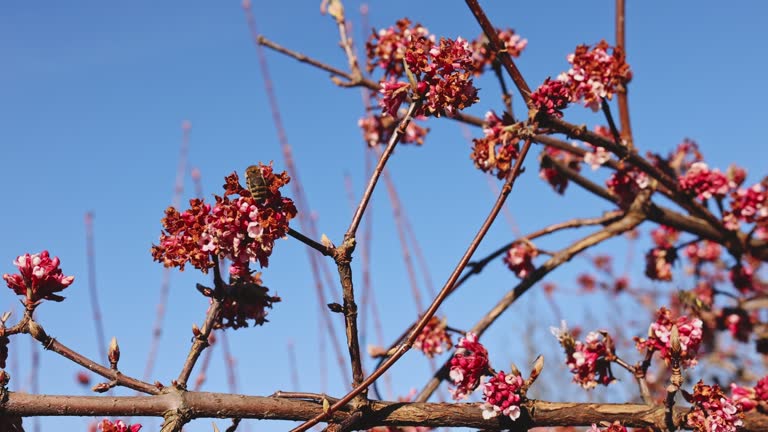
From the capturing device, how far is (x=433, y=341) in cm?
315

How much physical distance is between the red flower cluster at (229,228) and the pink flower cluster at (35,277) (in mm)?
276

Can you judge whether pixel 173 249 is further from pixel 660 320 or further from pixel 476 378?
pixel 660 320

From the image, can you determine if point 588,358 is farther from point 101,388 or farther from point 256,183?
point 101,388

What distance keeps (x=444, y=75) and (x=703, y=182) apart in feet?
6.79

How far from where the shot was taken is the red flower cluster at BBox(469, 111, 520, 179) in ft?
8.30

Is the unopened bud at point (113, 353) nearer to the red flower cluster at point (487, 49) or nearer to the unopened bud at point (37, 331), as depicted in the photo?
the unopened bud at point (37, 331)

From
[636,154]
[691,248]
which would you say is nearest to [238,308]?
[636,154]

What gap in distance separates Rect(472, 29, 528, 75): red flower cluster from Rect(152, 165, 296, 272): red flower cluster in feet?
5.27

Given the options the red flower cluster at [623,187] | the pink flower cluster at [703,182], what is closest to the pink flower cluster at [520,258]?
the red flower cluster at [623,187]

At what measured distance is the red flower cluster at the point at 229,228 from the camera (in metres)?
1.65

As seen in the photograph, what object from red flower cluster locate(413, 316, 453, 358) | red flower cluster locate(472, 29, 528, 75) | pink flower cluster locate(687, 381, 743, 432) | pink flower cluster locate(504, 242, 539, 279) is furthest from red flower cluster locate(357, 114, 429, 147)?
pink flower cluster locate(687, 381, 743, 432)

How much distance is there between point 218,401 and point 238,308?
1.29 feet

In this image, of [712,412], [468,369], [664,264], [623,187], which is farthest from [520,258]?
[712,412]

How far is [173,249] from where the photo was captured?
1.77 m
